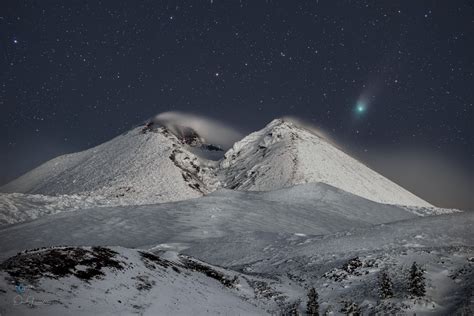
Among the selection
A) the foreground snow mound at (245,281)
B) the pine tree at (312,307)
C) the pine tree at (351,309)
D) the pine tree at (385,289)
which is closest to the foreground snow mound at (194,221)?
the foreground snow mound at (245,281)

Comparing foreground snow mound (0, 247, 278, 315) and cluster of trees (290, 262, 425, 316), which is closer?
foreground snow mound (0, 247, 278, 315)

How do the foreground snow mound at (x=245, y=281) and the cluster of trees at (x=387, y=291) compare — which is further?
the cluster of trees at (x=387, y=291)

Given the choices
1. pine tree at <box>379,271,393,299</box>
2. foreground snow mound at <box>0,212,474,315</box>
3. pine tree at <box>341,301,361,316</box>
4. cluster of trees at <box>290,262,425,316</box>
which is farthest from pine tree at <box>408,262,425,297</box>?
pine tree at <box>341,301,361,316</box>

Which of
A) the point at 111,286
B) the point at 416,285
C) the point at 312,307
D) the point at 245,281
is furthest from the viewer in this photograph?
the point at 245,281

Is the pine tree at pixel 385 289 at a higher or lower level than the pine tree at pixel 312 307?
higher

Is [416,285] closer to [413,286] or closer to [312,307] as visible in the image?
[413,286]

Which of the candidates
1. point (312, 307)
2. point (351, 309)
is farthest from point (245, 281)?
point (351, 309)

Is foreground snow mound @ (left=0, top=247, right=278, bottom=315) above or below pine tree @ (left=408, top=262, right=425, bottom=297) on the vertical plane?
below

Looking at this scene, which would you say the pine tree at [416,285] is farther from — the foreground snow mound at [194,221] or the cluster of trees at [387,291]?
the foreground snow mound at [194,221]

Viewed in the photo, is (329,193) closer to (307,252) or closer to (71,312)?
(307,252)

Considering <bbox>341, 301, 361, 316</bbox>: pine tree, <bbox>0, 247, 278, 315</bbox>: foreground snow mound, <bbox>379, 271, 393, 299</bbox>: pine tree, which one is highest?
<bbox>379, 271, 393, 299</bbox>: pine tree

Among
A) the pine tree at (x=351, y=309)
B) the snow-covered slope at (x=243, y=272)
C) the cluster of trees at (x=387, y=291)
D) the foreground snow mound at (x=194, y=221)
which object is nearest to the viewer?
the snow-covered slope at (x=243, y=272)

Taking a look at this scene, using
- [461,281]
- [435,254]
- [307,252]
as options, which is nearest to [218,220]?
[307,252]

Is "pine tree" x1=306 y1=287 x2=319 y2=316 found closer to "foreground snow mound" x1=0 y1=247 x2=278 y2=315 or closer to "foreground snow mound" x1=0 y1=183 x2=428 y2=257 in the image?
"foreground snow mound" x1=0 y1=247 x2=278 y2=315
